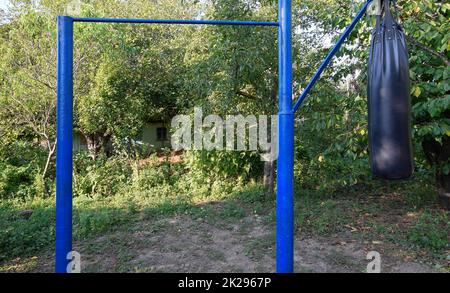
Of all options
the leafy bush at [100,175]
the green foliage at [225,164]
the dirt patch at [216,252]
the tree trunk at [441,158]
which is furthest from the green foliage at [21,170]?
the tree trunk at [441,158]

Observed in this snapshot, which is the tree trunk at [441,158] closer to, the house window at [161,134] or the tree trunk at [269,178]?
the tree trunk at [269,178]

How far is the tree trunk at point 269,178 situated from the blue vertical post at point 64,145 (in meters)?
5.11

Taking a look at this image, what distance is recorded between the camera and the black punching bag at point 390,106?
1874mm

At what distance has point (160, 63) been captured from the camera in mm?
10219

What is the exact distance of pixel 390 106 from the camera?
1.88 metres

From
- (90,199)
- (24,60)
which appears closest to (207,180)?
(90,199)

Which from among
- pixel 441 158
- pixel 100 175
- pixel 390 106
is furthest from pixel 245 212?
pixel 390 106

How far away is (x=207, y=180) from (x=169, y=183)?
115 centimetres

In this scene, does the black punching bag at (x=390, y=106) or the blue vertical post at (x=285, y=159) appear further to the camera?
the blue vertical post at (x=285, y=159)

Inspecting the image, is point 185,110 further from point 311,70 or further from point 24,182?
point 24,182

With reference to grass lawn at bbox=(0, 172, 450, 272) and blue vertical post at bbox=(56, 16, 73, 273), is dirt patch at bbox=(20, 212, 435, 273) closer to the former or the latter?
grass lawn at bbox=(0, 172, 450, 272)

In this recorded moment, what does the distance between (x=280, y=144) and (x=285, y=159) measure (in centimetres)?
13

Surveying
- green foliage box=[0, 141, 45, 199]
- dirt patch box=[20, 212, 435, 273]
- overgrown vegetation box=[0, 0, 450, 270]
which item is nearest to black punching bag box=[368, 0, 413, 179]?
overgrown vegetation box=[0, 0, 450, 270]

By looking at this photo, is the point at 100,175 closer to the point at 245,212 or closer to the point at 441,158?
the point at 245,212
